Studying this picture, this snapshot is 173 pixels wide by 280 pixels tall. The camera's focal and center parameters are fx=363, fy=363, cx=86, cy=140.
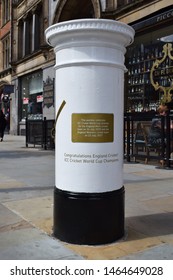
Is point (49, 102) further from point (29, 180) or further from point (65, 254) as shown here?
point (65, 254)

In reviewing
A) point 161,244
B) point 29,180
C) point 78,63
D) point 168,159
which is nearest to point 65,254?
point 161,244

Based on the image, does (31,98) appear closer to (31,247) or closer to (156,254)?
(31,247)

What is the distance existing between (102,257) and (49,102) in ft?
63.1

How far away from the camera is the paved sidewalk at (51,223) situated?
12.4ft

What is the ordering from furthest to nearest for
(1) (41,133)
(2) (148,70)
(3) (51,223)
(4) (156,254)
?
1. (1) (41,133)
2. (2) (148,70)
3. (3) (51,223)
4. (4) (156,254)

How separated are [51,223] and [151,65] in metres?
11.6

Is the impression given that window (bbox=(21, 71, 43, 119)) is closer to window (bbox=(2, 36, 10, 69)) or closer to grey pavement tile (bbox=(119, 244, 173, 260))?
window (bbox=(2, 36, 10, 69))

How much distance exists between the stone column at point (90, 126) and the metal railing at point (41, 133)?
36.3 ft

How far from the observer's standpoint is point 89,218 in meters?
4.00

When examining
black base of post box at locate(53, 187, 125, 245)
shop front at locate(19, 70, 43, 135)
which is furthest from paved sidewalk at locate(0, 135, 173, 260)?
shop front at locate(19, 70, 43, 135)

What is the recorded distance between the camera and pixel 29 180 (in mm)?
7965

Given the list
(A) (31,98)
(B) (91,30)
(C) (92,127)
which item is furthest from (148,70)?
(A) (31,98)
